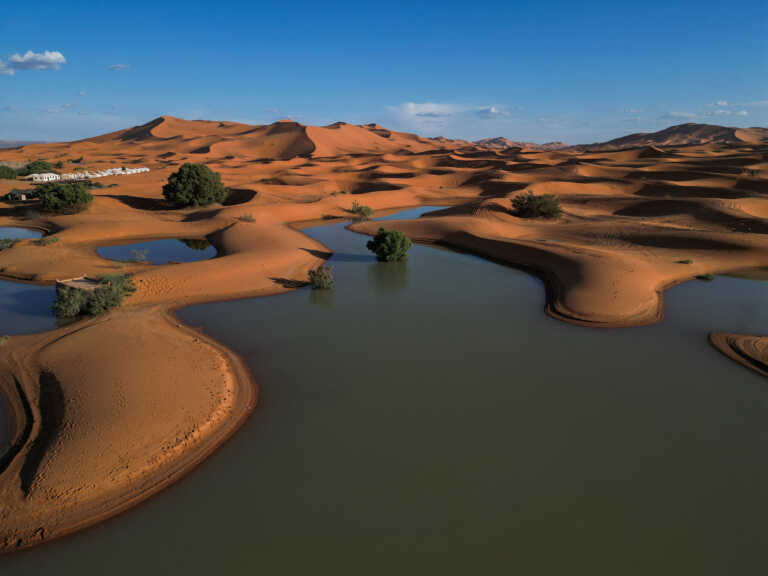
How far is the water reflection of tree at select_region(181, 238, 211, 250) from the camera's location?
2723cm

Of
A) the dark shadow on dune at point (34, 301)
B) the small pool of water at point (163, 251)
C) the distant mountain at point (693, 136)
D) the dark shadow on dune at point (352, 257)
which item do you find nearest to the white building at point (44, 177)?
the small pool of water at point (163, 251)

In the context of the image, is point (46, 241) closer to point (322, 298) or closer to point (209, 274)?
point (209, 274)

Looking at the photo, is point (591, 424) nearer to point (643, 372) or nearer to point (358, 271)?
point (643, 372)

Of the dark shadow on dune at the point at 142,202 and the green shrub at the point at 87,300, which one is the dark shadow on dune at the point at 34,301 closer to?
the green shrub at the point at 87,300

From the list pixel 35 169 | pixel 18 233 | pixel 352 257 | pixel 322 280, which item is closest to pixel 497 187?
pixel 352 257

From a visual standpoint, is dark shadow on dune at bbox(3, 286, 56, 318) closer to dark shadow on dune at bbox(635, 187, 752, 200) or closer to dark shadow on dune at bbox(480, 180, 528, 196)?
dark shadow on dune at bbox(480, 180, 528, 196)

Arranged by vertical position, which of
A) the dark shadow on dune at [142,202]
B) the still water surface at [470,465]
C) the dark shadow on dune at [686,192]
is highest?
the dark shadow on dune at [686,192]

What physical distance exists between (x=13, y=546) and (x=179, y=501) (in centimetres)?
249

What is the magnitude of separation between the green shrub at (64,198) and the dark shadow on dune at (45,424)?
29.4m

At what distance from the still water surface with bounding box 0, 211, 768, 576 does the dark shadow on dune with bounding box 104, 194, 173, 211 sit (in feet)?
100

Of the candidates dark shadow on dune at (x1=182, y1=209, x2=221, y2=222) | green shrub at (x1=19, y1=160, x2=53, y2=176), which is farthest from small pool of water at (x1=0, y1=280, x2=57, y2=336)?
green shrub at (x1=19, y1=160, x2=53, y2=176)

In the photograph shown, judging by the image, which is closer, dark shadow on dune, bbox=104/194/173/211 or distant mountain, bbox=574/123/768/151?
dark shadow on dune, bbox=104/194/173/211

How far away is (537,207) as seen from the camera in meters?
33.9

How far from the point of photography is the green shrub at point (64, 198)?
3322 centimetres
